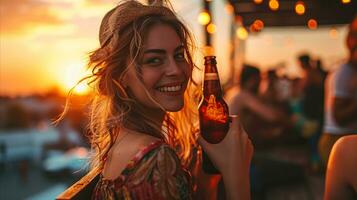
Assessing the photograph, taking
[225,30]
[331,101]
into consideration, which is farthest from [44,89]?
[331,101]

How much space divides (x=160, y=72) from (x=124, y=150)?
1.02 feet

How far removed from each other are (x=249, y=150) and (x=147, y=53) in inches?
21.0

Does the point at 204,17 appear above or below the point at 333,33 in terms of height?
above

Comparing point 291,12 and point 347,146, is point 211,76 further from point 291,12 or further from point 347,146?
point 291,12

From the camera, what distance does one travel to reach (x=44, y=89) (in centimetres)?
10181

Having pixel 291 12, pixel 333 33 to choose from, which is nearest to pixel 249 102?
pixel 291 12

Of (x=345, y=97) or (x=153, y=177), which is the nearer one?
(x=153, y=177)

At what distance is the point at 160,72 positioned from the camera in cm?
163

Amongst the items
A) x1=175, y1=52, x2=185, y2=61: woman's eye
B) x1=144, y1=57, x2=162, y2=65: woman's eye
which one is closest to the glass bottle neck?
x1=175, y1=52, x2=185, y2=61: woman's eye

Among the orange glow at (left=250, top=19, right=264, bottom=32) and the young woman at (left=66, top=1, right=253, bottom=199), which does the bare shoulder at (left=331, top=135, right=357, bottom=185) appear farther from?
the orange glow at (left=250, top=19, right=264, bottom=32)

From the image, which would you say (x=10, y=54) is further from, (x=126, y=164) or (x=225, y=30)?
(x=126, y=164)

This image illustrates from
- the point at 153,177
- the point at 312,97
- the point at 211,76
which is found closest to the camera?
the point at 153,177

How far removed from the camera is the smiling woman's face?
5.34ft

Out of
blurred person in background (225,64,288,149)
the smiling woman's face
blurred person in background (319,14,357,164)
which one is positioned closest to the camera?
the smiling woman's face
